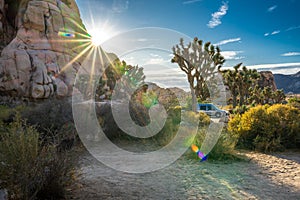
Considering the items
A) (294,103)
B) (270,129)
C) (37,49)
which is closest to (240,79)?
(294,103)

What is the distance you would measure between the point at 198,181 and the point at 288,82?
156269mm

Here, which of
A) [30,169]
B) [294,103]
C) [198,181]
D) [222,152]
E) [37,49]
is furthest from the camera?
[37,49]

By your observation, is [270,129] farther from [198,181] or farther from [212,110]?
[212,110]

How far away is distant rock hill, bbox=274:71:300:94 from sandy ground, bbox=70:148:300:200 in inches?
5456

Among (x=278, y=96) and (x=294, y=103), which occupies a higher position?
(x=278, y=96)

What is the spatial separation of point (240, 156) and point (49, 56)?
71.8ft

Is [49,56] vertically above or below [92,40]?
below

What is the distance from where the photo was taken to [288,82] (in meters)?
139

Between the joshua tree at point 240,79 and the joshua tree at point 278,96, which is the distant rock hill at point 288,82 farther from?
the joshua tree at point 240,79

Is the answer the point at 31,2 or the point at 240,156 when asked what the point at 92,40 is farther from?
the point at 240,156

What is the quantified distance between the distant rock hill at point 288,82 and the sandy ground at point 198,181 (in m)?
139

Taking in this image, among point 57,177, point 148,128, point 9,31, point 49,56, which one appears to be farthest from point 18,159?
point 9,31

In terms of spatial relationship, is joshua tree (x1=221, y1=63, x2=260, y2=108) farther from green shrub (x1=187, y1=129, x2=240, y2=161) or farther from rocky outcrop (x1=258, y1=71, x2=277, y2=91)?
rocky outcrop (x1=258, y1=71, x2=277, y2=91)

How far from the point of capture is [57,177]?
3387 millimetres
